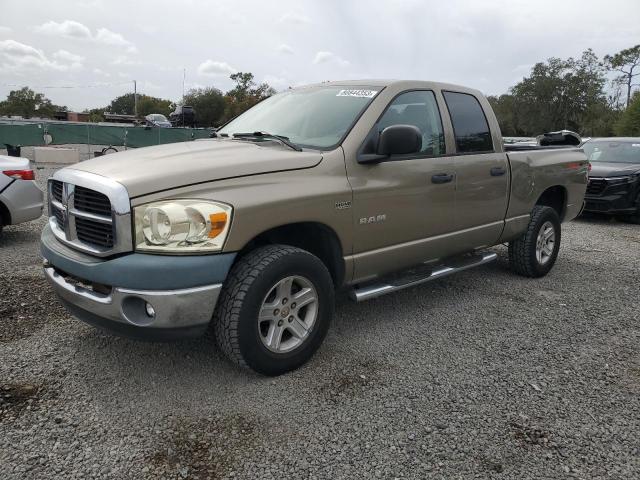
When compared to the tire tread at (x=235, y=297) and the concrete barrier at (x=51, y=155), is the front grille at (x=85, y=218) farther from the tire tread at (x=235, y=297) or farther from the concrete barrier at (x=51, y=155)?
the concrete barrier at (x=51, y=155)

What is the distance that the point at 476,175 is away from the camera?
4.40 meters

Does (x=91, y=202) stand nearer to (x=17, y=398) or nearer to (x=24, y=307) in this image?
(x=17, y=398)

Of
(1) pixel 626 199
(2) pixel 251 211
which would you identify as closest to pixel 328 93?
Answer: (2) pixel 251 211

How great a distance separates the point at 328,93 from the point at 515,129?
204 feet

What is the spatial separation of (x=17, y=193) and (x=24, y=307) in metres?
2.54

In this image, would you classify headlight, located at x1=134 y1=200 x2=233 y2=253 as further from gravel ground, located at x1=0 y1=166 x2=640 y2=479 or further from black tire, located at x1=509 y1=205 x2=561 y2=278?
black tire, located at x1=509 y1=205 x2=561 y2=278

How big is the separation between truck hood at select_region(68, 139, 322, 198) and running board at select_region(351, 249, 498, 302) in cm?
100

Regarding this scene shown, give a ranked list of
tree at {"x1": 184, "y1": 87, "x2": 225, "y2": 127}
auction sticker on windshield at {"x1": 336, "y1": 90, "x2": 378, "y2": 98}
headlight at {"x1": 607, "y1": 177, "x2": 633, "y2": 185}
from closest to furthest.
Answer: auction sticker on windshield at {"x1": 336, "y1": 90, "x2": 378, "y2": 98} → headlight at {"x1": 607, "y1": 177, "x2": 633, "y2": 185} → tree at {"x1": 184, "y1": 87, "x2": 225, "y2": 127}

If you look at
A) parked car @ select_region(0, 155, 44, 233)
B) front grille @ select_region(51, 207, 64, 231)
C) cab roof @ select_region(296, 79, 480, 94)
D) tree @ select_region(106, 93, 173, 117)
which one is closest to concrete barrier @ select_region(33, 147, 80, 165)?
parked car @ select_region(0, 155, 44, 233)

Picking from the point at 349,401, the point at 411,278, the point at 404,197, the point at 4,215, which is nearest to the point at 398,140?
the point at 404,197

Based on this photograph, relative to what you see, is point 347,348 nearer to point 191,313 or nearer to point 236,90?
point 191,313

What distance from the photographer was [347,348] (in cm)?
367

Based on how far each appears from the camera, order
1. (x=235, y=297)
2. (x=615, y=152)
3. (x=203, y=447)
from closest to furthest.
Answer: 1. (x=203, y=447)
2. (x=235, y=297)
3. (x=615, y=152)

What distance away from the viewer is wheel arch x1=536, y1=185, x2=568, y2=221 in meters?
5.70
